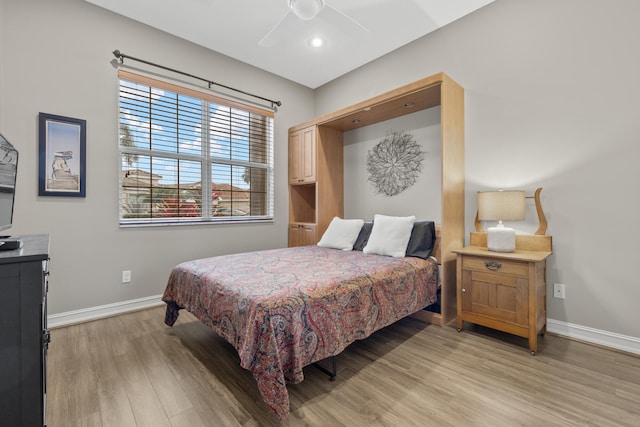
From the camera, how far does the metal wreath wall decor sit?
11.5ft

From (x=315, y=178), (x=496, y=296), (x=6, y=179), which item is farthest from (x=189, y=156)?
(x=496, y=296)

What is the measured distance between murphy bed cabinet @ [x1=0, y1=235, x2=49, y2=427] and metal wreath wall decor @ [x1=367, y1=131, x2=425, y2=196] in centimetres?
331

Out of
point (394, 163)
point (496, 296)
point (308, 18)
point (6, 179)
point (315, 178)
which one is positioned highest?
point (308, 18)

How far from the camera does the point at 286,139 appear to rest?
445cm

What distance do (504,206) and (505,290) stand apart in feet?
2.24

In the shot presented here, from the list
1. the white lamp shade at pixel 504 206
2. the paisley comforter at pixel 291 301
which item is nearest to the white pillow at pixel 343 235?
the paisley comforter at pixel 291 301

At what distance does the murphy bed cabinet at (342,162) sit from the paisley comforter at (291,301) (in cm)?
29

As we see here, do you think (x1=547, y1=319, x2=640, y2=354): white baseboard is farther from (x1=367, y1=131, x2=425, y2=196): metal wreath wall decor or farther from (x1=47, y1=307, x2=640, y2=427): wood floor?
(x1=367, y1=131, x2=425, y2=196): metal wreath wall decor

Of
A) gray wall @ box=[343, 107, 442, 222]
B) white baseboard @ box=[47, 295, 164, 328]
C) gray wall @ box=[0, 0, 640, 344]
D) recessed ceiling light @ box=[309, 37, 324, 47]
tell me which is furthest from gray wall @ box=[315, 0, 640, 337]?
white baseboard @ box=[47, 295, 164, 328]

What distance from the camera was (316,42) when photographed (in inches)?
135

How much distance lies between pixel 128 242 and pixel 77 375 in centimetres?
144

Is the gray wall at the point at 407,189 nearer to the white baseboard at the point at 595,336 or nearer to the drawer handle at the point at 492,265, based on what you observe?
the drawer handle at the point at 492,265

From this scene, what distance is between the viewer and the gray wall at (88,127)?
8.21 feet

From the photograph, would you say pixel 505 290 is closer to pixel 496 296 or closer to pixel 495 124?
pixel 496 296
